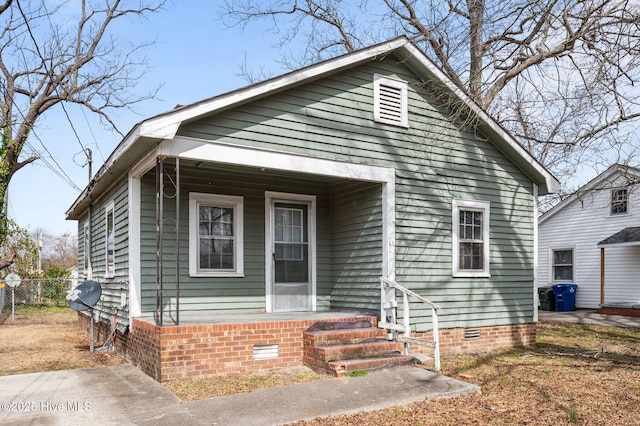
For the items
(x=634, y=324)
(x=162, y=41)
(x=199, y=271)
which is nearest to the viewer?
(x=199, y=271)

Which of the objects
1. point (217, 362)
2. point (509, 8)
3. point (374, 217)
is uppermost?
point (509, 8)

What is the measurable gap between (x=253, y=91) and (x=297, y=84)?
2.95 ft

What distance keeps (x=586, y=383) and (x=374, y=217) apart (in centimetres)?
401

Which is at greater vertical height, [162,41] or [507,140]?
[162,41]

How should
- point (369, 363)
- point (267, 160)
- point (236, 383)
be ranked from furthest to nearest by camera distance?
point (267, 160) < point (369, 363) < point (236, 383)

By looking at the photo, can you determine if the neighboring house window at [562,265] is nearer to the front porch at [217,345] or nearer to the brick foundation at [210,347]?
the brick foundation at [210,347]

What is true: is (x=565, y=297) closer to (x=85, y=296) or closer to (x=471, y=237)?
(x=471, y=237)

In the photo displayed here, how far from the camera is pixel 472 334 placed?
995cm

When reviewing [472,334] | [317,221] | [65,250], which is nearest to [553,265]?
[472,334]

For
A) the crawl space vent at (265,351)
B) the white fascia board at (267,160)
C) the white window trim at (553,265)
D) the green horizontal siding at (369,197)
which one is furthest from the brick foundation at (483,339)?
the white window trim at (553,265)

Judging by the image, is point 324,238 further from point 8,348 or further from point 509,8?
point 8,348

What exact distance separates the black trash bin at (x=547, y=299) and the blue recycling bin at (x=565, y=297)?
6.6 inches

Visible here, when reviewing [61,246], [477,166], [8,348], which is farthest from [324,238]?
[61,246]

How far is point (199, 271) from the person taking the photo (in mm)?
8812
